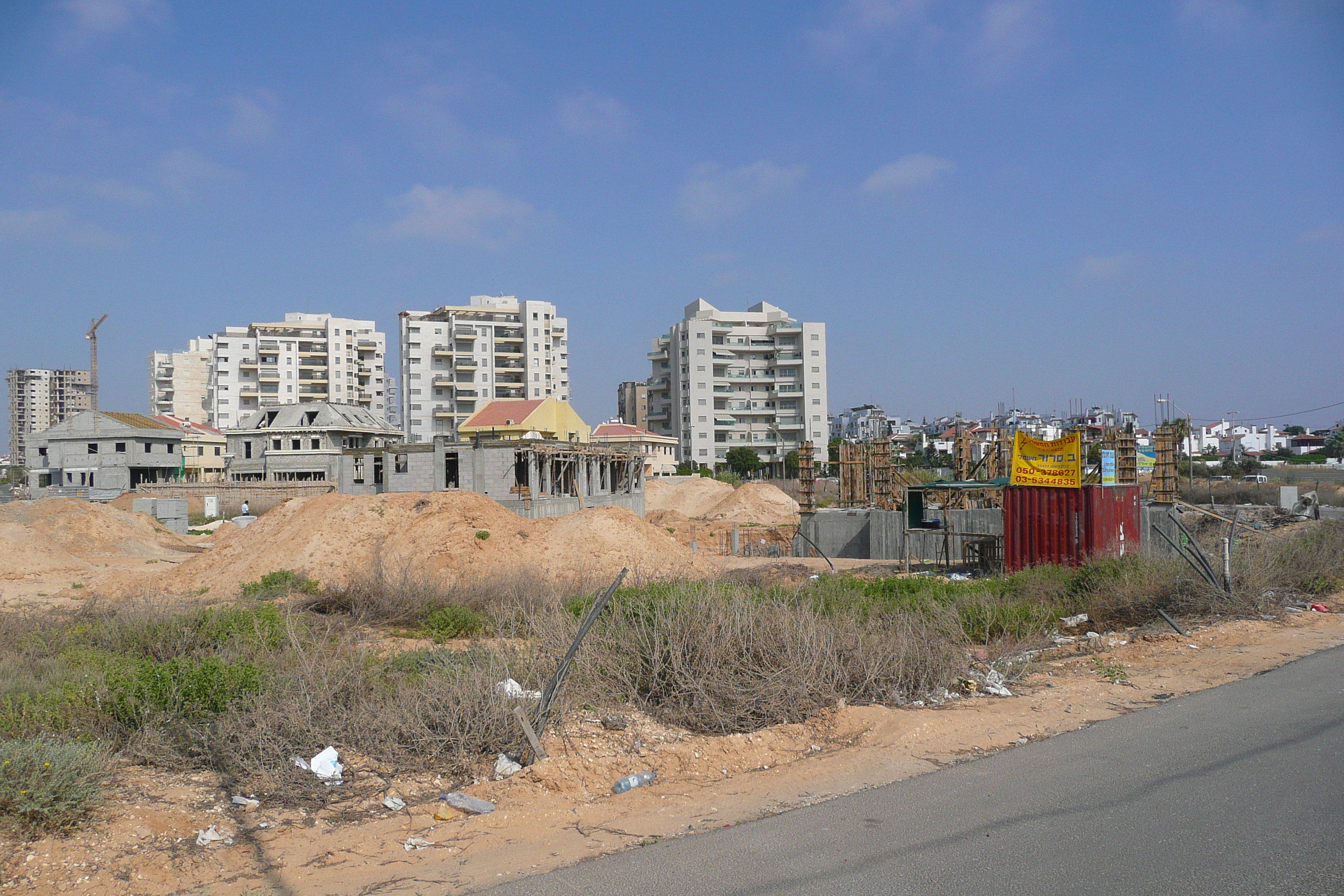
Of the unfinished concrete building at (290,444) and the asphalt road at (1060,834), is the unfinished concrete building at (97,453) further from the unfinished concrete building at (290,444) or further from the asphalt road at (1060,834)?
the asphalt road at (1060,834)

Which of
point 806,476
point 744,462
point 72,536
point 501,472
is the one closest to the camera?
point 72,536

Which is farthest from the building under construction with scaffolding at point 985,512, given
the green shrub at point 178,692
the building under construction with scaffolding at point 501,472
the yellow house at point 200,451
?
the yellow house at point 200,451

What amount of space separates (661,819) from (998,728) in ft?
11.2

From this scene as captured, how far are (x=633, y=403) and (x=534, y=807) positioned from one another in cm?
10999

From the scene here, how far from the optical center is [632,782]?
21.4 ft

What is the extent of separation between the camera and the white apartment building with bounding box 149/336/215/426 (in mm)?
104812

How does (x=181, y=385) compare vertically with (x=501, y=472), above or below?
above

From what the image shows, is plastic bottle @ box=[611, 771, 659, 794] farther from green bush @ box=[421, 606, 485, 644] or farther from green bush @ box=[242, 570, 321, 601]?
green bush @ box=[242, 570, 321, 601]

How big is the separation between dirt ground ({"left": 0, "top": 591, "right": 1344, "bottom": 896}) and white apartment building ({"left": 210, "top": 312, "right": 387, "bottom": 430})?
85.6 meters

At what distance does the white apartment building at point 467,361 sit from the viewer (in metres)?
87.9

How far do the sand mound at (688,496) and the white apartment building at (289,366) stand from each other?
4170cm

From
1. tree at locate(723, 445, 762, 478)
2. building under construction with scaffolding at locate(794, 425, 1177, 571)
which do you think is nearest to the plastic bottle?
building under construction with scaffolding at locate(794, 425, 1177, 571)

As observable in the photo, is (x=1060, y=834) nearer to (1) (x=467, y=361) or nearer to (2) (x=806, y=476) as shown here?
(2) (x=806, y=476)

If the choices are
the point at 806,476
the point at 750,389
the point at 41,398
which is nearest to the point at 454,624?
the point at 806,476
